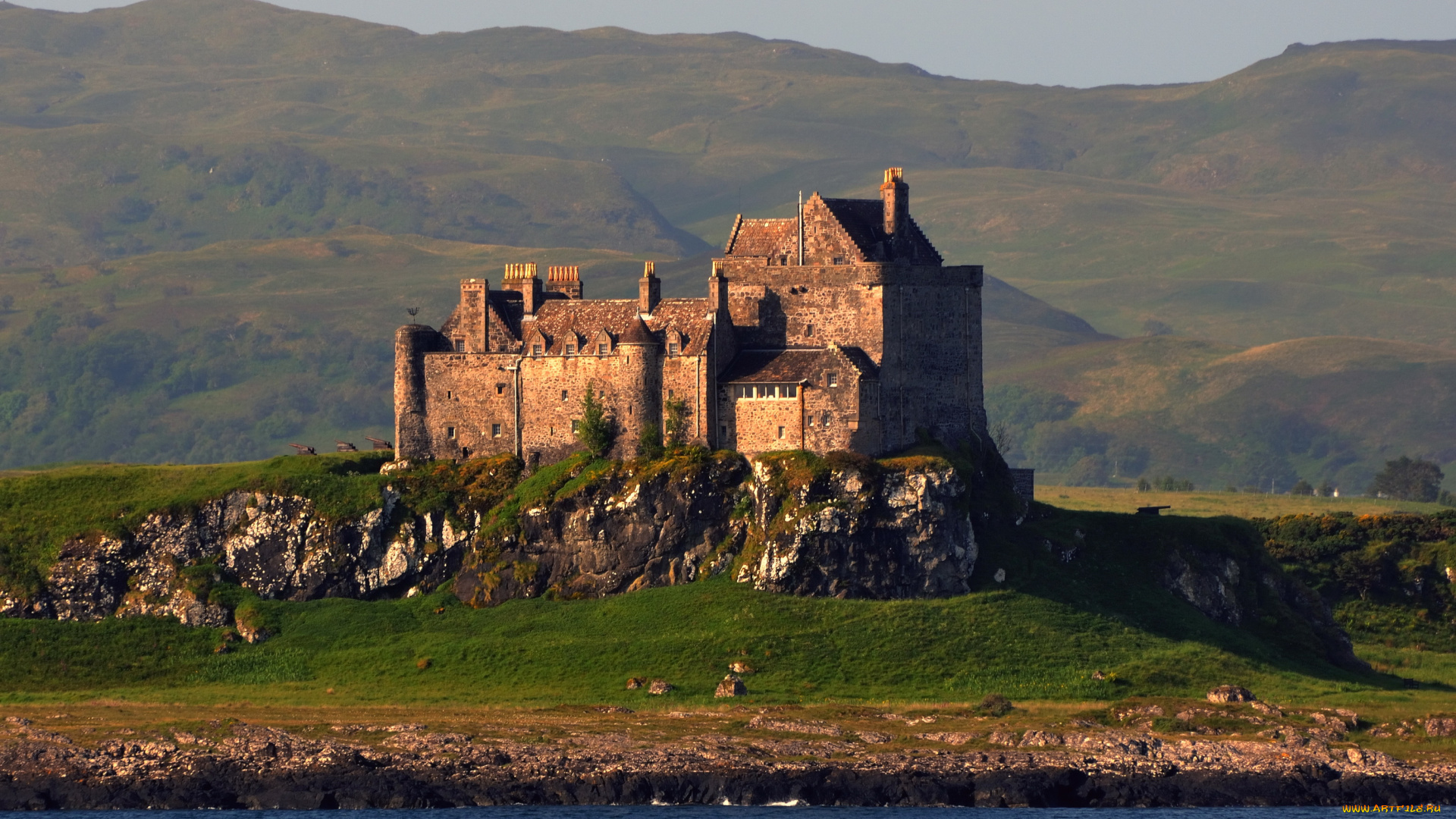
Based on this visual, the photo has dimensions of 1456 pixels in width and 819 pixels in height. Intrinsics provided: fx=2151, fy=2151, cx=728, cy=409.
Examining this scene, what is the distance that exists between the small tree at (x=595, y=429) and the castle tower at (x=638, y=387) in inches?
27.8

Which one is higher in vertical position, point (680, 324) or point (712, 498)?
point (680, 324)

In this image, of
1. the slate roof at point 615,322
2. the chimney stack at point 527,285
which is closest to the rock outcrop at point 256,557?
the slate roof at point 615,322

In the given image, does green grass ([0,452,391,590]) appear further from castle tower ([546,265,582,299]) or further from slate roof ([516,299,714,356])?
castle tower ([546,265,582,299])

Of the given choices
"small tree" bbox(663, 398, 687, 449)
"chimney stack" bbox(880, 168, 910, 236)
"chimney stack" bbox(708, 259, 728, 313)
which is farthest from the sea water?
"chimney stack" bbox(880, 168, 910, 236)

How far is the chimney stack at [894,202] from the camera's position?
119938 millimetres

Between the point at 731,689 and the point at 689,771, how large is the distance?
442 inches

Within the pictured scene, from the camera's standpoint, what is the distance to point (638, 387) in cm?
11538

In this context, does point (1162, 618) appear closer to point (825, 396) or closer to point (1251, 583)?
point (1251, 583)

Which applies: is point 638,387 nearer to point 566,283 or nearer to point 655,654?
point 566,283

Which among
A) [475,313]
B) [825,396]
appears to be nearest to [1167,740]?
[825,396]

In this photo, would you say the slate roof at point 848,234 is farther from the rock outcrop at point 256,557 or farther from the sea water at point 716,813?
the sea water at point 716,813

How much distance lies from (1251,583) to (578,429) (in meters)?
38.7

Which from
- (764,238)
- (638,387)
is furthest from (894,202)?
(638,387)

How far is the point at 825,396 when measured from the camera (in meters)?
112
